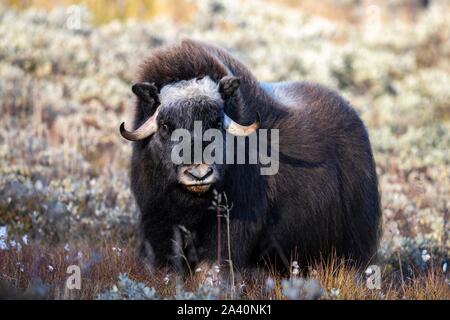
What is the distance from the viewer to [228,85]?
4691mm

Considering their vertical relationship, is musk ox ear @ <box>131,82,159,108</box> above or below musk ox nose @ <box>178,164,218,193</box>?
above

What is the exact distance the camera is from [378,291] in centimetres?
405

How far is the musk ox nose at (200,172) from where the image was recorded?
Answer: 13.8 feet

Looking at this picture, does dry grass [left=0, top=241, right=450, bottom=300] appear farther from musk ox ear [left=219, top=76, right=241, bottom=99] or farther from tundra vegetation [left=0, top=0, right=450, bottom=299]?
musk ox ear [left=219, top=76, right=241, bottom=99]

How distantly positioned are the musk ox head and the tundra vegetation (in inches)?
27.8

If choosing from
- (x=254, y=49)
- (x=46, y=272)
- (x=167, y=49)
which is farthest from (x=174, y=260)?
(x=254, y=49)

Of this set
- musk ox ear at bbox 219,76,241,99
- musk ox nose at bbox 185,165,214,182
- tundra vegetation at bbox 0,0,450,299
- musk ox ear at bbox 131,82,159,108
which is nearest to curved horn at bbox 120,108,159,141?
musk ox ear at bbox 131,82,159,108

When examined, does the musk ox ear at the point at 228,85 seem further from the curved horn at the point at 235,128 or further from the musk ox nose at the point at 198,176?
the musk ox nose at the point at 198,176

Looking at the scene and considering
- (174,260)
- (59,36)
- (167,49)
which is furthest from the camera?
(59,36)

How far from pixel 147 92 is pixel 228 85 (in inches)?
22.7

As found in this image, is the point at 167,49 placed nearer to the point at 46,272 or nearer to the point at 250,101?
the point at 250,101

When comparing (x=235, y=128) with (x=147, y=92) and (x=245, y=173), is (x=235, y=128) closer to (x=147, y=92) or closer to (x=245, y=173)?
(x=245, y=173)

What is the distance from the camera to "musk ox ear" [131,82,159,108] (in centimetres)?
468

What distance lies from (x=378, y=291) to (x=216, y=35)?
548 inches
